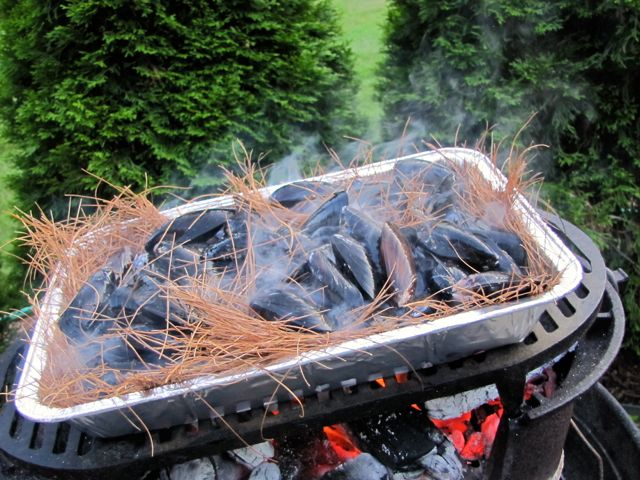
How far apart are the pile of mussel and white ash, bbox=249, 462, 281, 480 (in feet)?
1.82

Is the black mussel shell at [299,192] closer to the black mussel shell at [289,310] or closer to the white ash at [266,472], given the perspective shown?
the black mussel shell at [289,310]

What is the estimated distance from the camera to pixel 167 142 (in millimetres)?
2766

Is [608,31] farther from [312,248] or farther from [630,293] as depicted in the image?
[312,248]

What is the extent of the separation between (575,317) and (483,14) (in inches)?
76.5

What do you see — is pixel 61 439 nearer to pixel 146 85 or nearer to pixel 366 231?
pixel 366 231

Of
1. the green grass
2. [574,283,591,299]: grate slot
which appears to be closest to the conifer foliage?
[574,283,591,299]: grate slot

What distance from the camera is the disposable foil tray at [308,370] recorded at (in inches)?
51.2

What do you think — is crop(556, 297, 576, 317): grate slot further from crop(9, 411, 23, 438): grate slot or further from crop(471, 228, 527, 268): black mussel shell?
crop(9, 411, 23, 438): grate slot

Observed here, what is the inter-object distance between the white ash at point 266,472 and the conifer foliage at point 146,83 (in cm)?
143

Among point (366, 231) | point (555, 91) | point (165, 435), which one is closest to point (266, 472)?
point (165, 435)

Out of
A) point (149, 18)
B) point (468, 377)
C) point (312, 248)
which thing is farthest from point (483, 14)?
point (468, 377)

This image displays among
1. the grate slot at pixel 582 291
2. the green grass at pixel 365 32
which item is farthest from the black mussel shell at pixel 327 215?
the green grass at pixel 365 32

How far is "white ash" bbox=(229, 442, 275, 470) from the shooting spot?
1782 mm

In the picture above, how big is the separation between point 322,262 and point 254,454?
2.20 feet
